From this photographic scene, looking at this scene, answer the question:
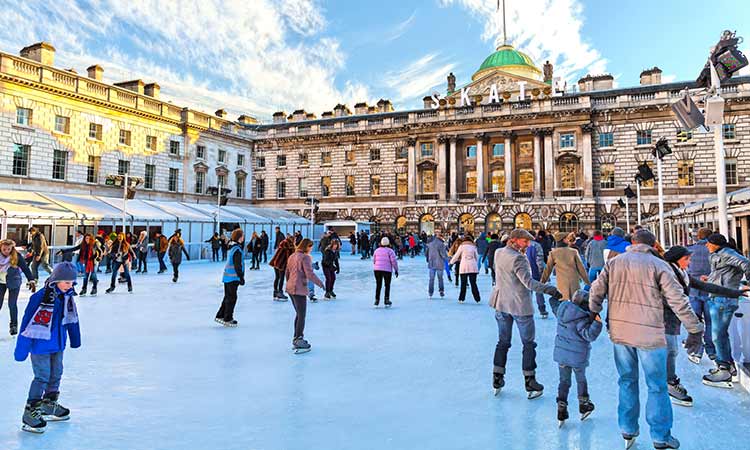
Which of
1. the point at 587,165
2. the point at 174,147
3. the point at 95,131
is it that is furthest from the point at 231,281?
the point at 587,165

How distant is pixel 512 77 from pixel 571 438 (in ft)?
144

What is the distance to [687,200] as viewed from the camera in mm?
33375

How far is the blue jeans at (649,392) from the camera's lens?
11.2ft

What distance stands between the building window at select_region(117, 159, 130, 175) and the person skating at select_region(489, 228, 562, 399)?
33.4 metres

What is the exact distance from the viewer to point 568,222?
35.9m

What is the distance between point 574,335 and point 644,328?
575mm

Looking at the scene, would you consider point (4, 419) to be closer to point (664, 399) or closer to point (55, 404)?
point (55, 404)

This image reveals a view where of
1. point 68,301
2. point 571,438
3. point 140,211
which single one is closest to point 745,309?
point 571,438

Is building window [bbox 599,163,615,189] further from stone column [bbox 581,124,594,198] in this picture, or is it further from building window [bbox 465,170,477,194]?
building window [bbox 465,170,477,194]

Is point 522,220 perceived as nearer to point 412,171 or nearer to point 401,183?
point 412,171

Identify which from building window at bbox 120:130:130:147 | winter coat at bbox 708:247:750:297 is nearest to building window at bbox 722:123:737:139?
winter coat at bbox 708:247:750:297

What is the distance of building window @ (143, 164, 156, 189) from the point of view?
33.9 meters

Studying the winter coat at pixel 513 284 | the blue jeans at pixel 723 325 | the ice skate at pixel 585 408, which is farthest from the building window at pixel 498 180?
the ice skate at pixel 585 408

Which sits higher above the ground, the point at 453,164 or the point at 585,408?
the point at 453,164
